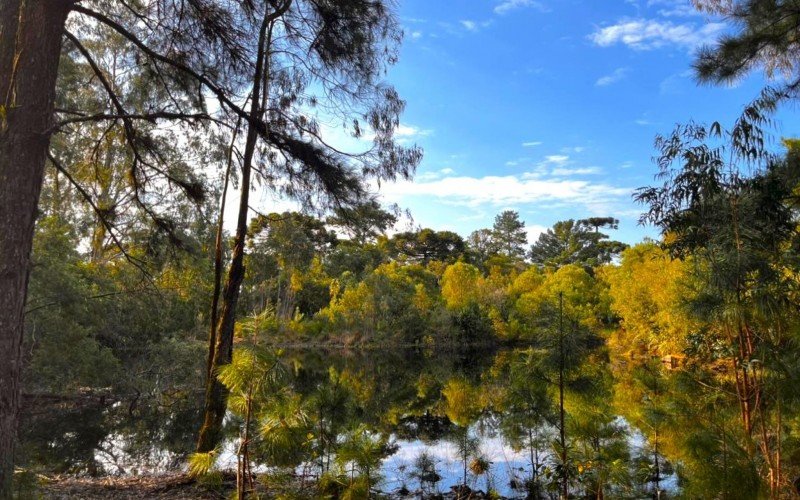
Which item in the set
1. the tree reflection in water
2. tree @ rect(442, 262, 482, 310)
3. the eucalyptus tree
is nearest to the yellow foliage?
the tree reflection in water

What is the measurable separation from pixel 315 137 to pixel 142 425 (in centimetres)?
781

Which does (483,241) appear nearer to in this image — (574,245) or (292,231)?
(574,245)

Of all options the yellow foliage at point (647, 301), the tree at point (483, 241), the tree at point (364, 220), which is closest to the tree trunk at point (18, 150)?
the tree at point (364, 220)

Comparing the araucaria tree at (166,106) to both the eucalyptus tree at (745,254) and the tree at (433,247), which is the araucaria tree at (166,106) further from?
the tree at (433,247)

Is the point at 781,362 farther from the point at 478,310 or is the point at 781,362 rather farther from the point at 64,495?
the point at 478,310

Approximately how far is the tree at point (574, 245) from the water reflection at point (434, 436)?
130 feet

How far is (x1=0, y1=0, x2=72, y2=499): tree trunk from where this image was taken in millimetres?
3145

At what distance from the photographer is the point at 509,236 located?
63.6 meters

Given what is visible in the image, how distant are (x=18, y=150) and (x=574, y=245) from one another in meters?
56.0

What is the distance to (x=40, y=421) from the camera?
936 cm

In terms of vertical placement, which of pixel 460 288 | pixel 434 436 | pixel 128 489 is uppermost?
pixel 460 288

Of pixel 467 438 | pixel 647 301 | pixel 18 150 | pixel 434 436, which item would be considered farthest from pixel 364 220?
pixel 647 301

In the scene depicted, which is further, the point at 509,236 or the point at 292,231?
the point at 509,236

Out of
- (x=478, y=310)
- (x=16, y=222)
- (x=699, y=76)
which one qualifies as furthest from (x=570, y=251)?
(x=16, y=222)
